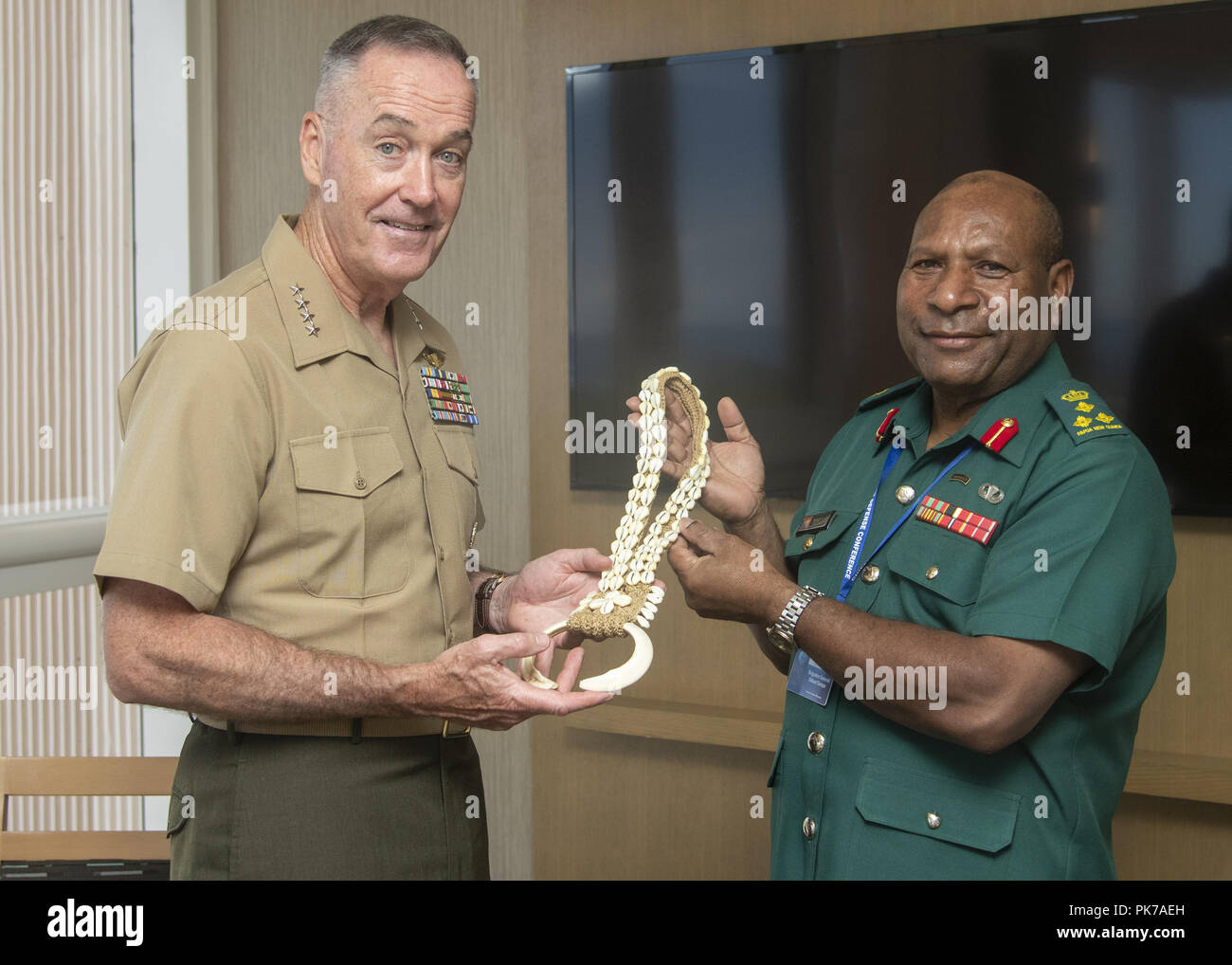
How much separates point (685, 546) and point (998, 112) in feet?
4.52

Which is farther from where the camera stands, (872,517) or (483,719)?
(872,517)

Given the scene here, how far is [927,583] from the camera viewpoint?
1637mm

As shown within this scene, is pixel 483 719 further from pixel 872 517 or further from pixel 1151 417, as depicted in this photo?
pixel 1151 417

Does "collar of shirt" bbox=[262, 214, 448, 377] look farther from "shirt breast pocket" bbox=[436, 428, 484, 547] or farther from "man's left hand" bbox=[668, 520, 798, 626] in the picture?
"man's left hand" bbox=[668, 520, 798, 626]

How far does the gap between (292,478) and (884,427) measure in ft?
3.10

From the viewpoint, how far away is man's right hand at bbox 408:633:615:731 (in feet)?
4.92

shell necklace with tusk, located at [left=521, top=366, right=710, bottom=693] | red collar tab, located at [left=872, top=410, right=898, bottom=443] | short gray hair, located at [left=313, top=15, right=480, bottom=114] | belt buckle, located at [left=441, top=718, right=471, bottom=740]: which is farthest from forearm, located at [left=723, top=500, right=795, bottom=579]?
short gray hair, located at [left=313, top=15, right=480, bottom=114]

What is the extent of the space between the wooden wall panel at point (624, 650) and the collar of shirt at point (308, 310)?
1.33m

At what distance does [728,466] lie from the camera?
77.1 inches

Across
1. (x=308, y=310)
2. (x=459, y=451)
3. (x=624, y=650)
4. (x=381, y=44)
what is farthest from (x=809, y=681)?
(x=624, y=650)

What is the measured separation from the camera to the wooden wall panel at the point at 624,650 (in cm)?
285
